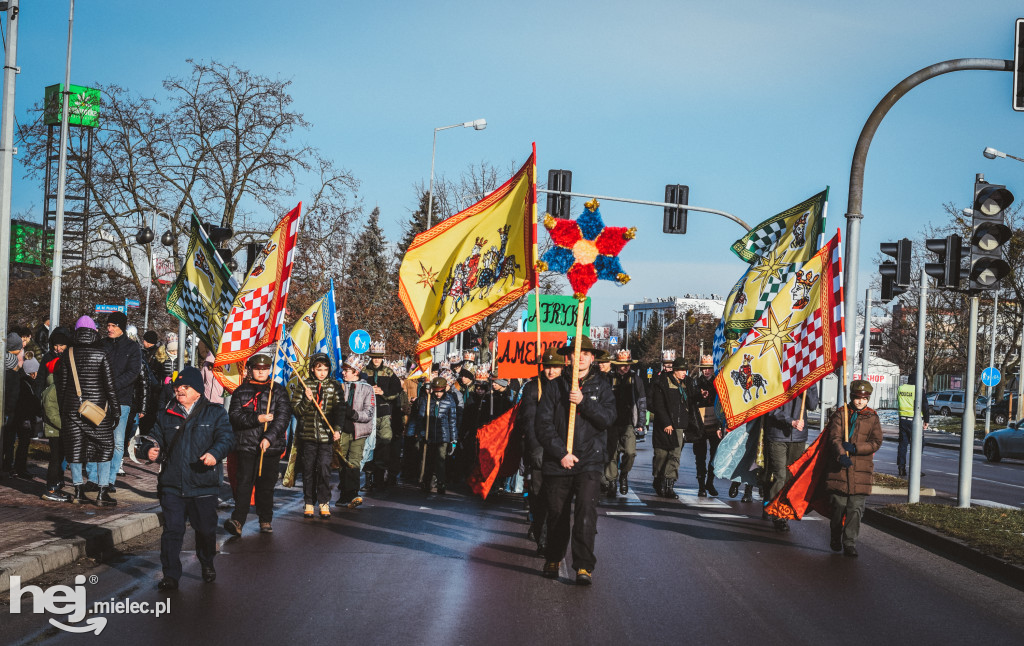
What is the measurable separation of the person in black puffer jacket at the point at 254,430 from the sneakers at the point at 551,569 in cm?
318

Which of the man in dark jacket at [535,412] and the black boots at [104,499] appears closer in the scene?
the man in dark jacket at [535,412]

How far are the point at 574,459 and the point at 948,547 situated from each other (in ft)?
15.2

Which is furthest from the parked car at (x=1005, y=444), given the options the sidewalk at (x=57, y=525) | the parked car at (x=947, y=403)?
the parked car at (x=947, y=403)

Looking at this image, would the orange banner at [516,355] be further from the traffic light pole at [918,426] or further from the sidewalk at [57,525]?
the traffic light pole at [918,426]

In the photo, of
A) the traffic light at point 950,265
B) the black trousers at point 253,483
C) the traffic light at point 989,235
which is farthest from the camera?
the traffic light at point 950,265

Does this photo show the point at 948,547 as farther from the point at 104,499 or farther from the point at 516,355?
the point at 104,499

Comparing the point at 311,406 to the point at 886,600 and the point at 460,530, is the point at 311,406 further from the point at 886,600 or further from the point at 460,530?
the point at 886,600

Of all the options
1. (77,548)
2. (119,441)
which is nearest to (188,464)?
(77,548)

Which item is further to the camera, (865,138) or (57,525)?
(865,138)

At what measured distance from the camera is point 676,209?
23.7 meters

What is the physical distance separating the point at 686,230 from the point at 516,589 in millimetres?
16274

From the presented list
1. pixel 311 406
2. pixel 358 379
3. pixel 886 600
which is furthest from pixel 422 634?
pixel 358 379

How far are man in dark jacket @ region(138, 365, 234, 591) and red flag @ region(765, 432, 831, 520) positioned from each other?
18.8 ft

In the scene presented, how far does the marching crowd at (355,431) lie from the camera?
8.42 m
